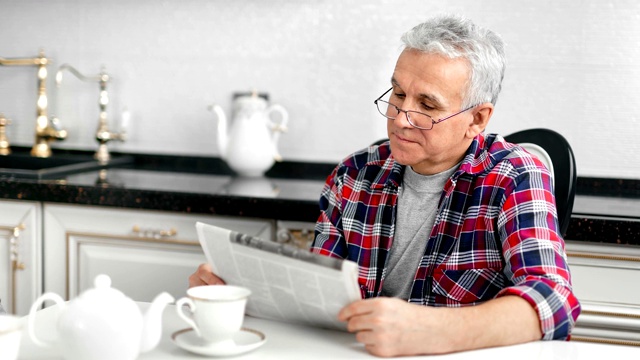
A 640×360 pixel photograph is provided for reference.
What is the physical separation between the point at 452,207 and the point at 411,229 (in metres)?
0.11

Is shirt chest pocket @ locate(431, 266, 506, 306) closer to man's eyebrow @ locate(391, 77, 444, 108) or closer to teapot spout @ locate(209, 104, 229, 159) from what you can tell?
man's eyebrow @ locate(391, 77, 444, 108)

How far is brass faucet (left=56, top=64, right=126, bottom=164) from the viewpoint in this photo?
2861 millimetres

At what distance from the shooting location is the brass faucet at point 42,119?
2.93m

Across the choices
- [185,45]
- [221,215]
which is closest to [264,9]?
[185,45]

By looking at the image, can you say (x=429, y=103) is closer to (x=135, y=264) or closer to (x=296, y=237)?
(x=296, y=237)

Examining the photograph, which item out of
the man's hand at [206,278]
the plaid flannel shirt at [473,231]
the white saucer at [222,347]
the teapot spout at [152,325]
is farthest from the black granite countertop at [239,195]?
the teapot spout at [152,325]

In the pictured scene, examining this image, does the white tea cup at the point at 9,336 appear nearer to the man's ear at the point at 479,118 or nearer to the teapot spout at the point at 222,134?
the man's ear at the point at 479,118

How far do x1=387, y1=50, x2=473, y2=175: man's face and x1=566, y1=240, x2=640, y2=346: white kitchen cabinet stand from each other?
0.64 metres

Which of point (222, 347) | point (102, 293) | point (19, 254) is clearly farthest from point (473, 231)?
point (19, 254)

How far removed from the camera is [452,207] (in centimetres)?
163

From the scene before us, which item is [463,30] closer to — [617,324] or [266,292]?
[266,292]

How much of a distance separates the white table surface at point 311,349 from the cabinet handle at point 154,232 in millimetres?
977

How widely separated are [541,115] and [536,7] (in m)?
0.34

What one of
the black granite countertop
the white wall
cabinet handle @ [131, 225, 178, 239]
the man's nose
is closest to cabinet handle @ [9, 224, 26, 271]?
the black granite countertop
